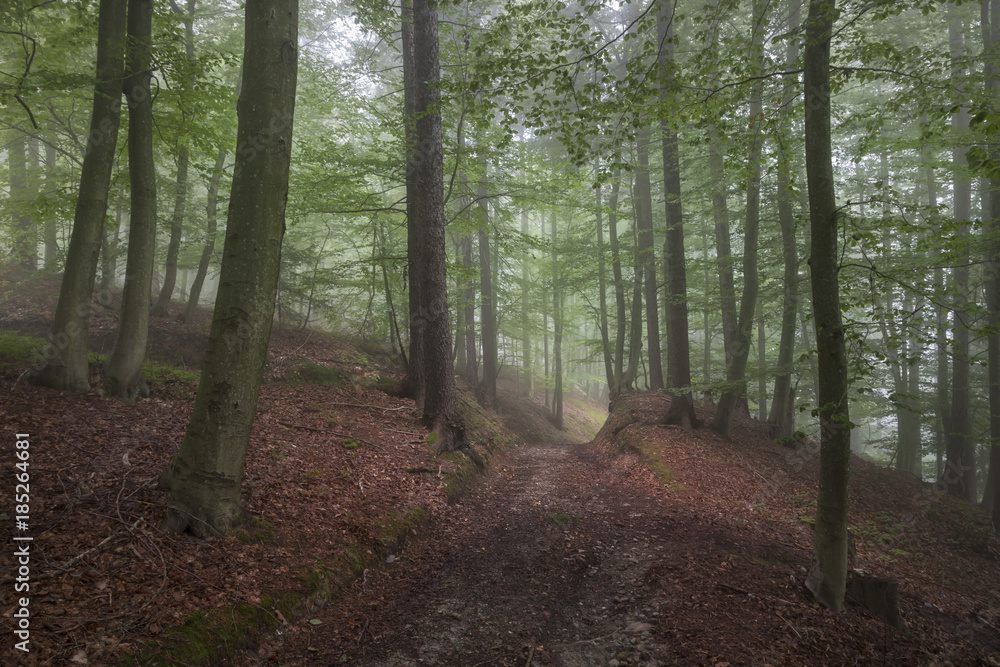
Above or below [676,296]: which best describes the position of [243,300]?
below

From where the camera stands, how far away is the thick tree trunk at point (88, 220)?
6.51 metres

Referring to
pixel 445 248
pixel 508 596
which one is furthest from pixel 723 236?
pixel 508 596

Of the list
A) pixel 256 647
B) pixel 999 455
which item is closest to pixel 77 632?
pixel 256 647

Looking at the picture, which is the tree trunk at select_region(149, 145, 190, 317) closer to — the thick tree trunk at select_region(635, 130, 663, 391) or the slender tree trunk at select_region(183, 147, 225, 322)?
the slender tree trunk at select_region(183, 147, 225, 322)

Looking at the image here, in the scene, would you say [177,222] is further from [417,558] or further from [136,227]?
[417,558]

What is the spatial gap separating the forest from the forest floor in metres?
0.10

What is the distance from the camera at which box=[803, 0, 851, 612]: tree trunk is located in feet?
15.5

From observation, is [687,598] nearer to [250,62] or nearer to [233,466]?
[233,466]

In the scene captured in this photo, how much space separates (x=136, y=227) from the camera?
711 cm

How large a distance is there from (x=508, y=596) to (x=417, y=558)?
1246 mm

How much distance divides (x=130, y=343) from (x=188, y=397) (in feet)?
3.76

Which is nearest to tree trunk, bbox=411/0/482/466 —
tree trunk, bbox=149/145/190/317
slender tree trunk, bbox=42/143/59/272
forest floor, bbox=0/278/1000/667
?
forest floor, bbox=0/278/1000/667

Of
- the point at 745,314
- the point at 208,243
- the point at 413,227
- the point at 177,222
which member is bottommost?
the point at 745,314

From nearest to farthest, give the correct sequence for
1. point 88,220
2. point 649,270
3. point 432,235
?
point 88,220 < point 432,235 < point 649,270
